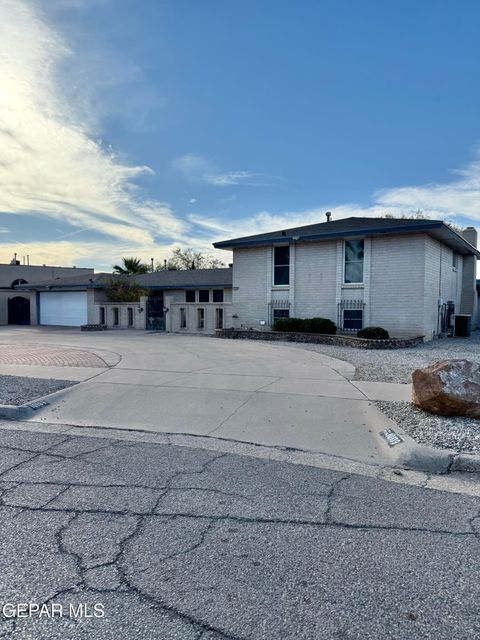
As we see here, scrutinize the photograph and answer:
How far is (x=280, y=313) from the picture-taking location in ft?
70.7

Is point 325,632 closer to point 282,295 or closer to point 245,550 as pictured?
point 245,550

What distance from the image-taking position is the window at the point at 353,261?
19.4 m

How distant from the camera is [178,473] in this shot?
4.59 meters

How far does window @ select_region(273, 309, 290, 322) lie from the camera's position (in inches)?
841

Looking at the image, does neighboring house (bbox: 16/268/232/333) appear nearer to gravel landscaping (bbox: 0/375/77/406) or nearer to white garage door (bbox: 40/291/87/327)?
white garage door (bbox: 40/291/87/327)

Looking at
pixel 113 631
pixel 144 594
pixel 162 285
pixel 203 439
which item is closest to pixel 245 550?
pixel 144 594

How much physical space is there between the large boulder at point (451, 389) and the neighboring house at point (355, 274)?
12.0 metres

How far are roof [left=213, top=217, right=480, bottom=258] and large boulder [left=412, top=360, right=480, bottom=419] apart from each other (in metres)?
12.0

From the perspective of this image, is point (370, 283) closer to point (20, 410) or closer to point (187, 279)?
point (187, 279)

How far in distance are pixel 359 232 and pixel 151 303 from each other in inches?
571

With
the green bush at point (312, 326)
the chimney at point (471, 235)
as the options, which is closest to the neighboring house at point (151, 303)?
the green bush at point (312, 326)

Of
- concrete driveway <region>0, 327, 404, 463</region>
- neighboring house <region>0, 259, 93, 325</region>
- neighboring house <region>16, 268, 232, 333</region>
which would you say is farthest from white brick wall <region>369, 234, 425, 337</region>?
neighboring house <region>0, 259, 93, 325</region>

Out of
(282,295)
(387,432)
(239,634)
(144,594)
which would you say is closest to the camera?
(239,634)

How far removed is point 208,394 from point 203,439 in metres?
2.41
